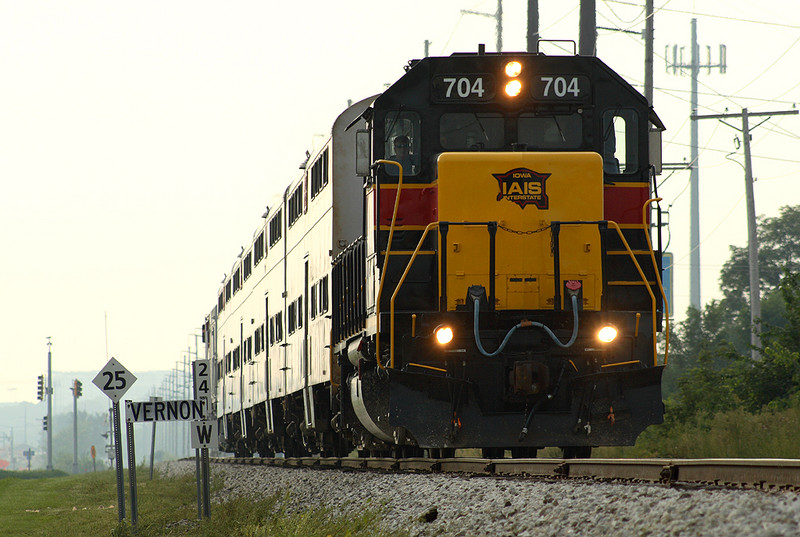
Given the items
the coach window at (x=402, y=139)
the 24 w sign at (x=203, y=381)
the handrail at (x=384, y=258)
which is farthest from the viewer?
the 24 w sign at (x=203, y=381)

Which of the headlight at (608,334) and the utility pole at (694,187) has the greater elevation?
the utility pole at (694,187)

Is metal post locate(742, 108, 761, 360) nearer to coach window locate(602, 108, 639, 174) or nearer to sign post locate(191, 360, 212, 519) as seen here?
sign post locate(191, 360, 212, 519)

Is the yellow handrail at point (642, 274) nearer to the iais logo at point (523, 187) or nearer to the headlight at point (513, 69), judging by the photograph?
the iais logo at point (523, 187)

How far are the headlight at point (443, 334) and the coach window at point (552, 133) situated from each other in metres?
2.15

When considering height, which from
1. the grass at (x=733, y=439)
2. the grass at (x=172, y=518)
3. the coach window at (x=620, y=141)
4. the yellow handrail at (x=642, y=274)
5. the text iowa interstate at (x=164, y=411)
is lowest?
the grass at (x=172, y=518)

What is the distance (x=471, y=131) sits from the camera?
35.7 feet

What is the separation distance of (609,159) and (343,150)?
4.28 meters

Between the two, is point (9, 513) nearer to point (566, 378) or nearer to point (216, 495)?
point (216, 495)

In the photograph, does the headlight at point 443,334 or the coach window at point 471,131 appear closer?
the headlight at point 443,334

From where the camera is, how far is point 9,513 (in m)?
22.9

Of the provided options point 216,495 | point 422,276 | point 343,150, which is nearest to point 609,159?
point 422,276

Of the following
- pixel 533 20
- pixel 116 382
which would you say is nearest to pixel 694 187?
pixel 533 20

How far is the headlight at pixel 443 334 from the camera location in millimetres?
9930

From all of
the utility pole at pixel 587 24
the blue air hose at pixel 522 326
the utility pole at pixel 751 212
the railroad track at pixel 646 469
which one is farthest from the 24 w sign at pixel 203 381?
the utility pole at pixel 751 212
